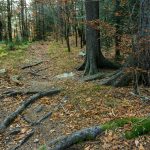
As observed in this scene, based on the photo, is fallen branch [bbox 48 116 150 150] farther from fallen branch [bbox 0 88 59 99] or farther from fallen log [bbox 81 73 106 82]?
fallen log [bbox 81 73 106 82]

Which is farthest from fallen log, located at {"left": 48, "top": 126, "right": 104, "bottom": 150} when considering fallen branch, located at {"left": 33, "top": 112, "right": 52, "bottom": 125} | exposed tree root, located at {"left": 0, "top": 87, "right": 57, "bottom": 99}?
exposed tree root, located at {"left": 0, "top": 87, "right": 57, "bottom": 99}

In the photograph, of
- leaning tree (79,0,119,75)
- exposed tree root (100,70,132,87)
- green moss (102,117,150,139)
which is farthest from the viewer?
leaning tree (79,0,119,75)

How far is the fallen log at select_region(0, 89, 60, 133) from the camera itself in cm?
853

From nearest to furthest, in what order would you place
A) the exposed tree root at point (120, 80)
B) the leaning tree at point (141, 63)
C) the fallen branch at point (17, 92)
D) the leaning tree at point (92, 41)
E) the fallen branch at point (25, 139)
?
the fallen branch at point (25, 139)
the leaning tree at point (141, 63)
the fallen branch at point (17, 92)
the exposed tree root at point (120, 80)
the leaning tree at point (92, 41)

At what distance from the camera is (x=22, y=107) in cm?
934

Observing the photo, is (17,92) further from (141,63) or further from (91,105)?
(141,63)

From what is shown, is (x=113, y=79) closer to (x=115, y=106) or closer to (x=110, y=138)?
(x=115, y=106)

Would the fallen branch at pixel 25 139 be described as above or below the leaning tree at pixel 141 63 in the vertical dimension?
below

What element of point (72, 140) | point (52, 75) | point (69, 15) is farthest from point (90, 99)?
point (69, 15)

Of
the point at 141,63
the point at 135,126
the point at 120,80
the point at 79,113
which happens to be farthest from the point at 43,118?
the point at 141,63

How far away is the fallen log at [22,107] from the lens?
8.53 m

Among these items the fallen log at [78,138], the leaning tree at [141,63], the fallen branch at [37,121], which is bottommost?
the fallen branch at [37,121]

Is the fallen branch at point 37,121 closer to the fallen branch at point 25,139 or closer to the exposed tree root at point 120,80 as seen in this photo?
the fallen branch at point 25,139

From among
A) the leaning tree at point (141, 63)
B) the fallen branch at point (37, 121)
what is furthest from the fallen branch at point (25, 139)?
the leaning tree at point (141, 63)
